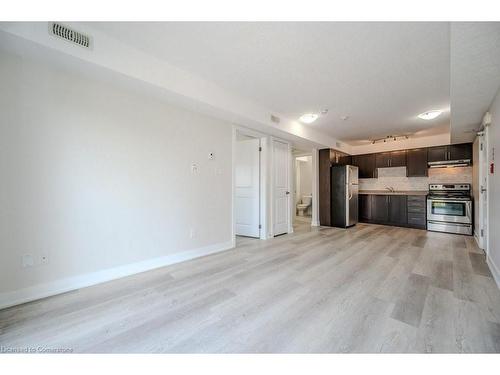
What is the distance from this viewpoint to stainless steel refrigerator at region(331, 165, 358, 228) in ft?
18.7

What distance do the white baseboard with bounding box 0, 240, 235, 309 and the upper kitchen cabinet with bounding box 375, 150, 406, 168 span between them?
5779mm

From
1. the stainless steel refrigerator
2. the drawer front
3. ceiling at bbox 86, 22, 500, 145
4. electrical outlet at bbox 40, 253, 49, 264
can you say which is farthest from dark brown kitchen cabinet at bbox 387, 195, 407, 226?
electrical outlet at bbox 40, 253, 49, 264

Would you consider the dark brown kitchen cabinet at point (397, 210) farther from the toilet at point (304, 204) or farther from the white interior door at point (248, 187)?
the white interior door at point (248, 187)

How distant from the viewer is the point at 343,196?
5.74 metres

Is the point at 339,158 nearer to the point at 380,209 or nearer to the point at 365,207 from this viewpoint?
the point at 365,207

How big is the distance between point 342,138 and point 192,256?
16.7ft

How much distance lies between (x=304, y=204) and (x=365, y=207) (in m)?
2.45

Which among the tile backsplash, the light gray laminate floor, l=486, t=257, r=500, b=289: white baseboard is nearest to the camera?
the light gray laminate floor

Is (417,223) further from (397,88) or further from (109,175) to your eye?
(109,175)

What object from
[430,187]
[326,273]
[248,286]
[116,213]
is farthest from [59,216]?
[430,187]

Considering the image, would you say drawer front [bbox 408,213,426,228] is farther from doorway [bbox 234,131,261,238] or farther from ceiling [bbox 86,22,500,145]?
doorway [bbox 234,131,261,238]

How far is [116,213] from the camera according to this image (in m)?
2.50

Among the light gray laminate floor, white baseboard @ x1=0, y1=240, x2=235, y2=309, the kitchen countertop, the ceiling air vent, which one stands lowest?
the light gray laminate floor

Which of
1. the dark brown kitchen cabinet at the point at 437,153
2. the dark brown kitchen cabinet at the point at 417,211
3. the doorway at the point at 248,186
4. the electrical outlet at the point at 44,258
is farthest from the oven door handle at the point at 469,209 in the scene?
the electrical outlet at the point at 44,258
